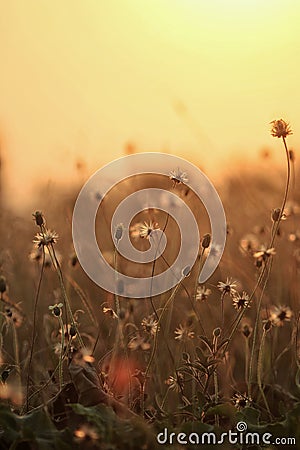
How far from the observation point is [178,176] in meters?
1.95

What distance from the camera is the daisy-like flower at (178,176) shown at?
76.1 inches

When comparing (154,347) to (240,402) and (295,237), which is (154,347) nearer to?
(240,402)

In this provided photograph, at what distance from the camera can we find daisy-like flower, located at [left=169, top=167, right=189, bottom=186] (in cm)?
193

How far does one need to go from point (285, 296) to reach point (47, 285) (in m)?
0.87

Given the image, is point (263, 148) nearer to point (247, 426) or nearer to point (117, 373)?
point (117, 373)

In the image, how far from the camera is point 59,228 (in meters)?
3.21

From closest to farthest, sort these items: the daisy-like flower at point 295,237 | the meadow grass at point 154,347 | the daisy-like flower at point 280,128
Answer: the meadow grass at point 154,347 → the daisy-like flower at point 280,128 → the daisy-like flower at point 295,237

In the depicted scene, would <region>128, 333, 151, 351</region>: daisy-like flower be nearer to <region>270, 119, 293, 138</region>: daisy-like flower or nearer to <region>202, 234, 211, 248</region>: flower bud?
<region>202, 234, 211, 248</region>: flower bud

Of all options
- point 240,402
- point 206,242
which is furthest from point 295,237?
point 240,402

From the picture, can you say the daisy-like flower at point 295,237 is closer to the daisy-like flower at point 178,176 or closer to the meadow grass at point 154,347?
the meadow grass at point 154,347

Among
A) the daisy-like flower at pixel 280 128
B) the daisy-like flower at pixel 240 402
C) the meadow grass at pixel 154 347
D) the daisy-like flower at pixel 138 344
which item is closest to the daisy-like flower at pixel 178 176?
the meadow grass at pixel 154 347

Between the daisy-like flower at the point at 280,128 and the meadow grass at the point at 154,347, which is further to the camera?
the daisy-like flower at the point at 280,128

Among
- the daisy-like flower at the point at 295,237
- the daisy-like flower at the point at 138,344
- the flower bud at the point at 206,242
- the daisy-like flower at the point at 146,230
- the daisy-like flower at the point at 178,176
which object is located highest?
the daisy-like flower at the point at 295,237

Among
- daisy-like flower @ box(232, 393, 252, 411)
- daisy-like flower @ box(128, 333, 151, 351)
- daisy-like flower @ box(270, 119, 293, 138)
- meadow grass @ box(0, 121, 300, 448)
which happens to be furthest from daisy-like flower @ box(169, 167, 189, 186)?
daisy-like flower @ box(232, 393, 252, 411)
